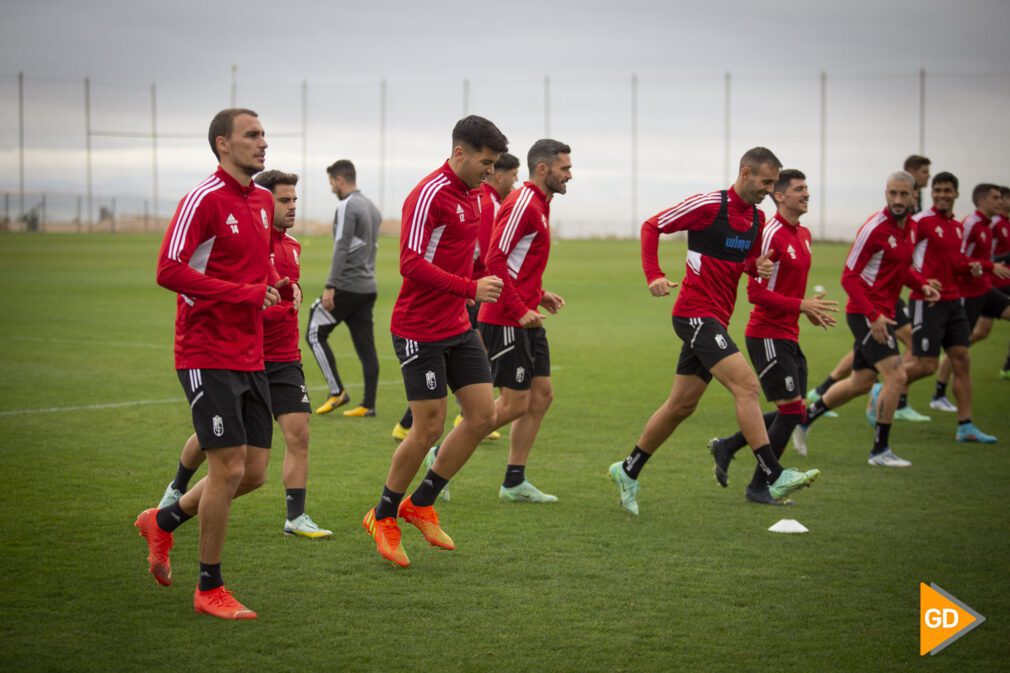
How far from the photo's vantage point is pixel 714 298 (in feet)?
27.4

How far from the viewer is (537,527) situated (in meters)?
7.84

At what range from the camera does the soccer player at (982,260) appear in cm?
1285

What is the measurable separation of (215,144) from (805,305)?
15.0 ft

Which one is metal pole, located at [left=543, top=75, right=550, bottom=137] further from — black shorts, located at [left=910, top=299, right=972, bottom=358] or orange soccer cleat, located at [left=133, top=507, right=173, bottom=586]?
orange soccer cleat, located at [left=133, top=507, right=173, bottom=586]

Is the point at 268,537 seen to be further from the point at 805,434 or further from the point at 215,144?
the point at 805,434

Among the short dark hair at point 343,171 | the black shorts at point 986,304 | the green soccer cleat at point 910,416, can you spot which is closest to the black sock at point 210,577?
the short dark hair at point 343,171

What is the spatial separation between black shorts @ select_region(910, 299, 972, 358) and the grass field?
91 cm

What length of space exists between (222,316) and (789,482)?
419cm

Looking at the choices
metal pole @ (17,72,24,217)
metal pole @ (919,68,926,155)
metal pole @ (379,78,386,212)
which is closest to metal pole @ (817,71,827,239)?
metal pole @ (919,68,926,155)

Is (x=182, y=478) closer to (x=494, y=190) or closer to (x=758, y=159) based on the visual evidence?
(x=494, y=190)

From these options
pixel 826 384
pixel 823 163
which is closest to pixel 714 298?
pixel 826 384

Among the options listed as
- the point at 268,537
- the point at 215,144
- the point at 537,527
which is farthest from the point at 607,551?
the point at 215,144

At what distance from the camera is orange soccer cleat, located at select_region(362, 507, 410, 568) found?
6.83 m

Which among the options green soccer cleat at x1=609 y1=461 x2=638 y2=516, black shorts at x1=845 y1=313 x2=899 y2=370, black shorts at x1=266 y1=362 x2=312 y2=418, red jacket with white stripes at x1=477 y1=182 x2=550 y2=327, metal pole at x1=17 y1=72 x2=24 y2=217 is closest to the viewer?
black shorts at x1=266 y1=362 x2=312 y2=418
